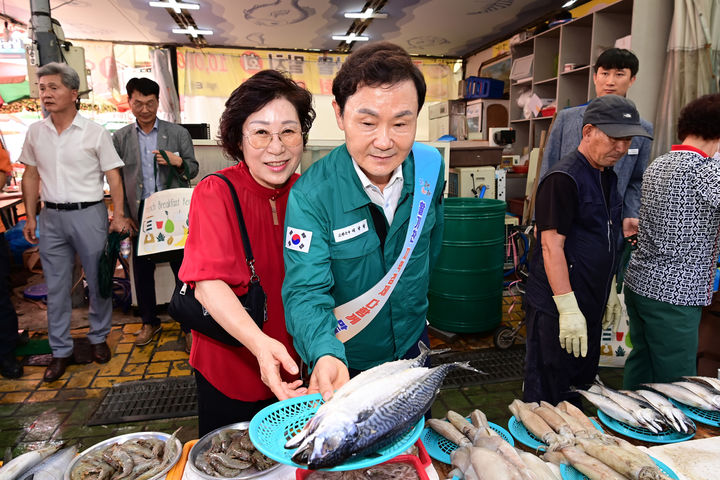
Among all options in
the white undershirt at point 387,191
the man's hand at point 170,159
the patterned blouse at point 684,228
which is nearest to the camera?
the white undershirt at point 387,191

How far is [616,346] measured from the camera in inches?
168

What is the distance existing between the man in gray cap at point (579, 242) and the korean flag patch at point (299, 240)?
65.5 inches

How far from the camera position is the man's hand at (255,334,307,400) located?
4.62ft

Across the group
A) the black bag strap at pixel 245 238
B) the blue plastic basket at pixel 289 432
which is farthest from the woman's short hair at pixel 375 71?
the blue plastic basket at pixel 289 432

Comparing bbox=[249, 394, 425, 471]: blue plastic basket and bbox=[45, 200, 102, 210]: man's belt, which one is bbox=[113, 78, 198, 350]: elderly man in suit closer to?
bbox=[45, 200, 102, 210]: man's belt

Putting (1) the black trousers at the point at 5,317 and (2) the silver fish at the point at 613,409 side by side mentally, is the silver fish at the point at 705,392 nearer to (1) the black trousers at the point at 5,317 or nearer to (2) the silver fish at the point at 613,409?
(2) the silver fish at the point at 613,409

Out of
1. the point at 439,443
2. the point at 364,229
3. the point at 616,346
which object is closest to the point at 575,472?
the point at 439,443

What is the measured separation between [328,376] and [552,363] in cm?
207

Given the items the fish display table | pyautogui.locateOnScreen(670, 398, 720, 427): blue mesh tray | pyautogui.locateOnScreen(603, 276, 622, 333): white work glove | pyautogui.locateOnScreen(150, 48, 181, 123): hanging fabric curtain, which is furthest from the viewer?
pyautogui.locateOnScreen(150, 48, 181, 123): hanging fabric curtain

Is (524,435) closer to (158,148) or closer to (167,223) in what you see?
(167,223)

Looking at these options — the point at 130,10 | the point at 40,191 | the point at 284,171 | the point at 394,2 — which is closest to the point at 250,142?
the point at 284,171

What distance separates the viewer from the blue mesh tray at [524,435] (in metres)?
1.73

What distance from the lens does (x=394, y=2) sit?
866cm

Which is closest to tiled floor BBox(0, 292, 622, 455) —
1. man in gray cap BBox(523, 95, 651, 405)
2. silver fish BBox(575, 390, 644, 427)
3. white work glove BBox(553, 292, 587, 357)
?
man in gray cap BBox(523, 95, 651, 405)
